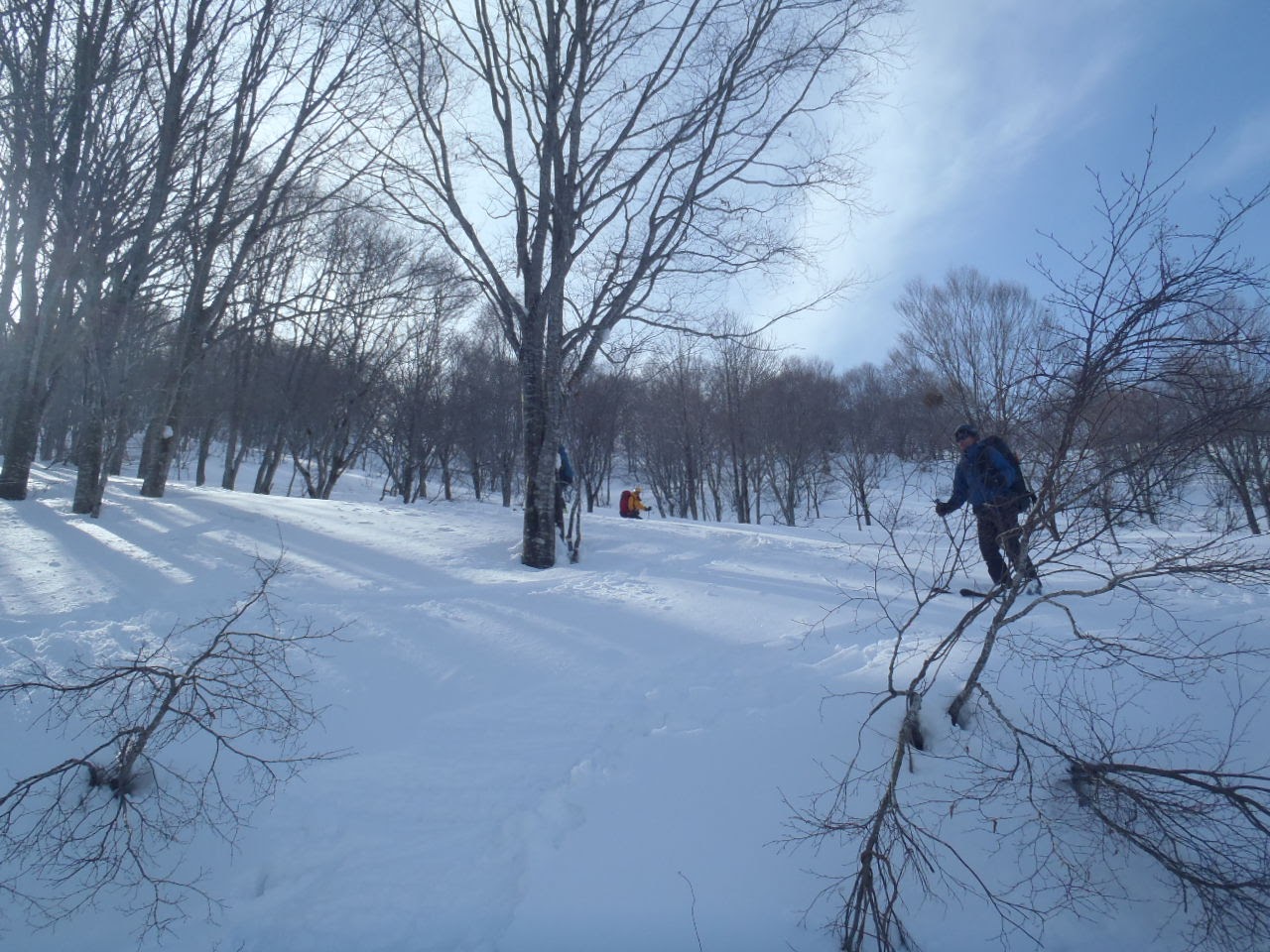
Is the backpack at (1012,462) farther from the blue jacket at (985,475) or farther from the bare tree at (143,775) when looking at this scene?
the bare tree at (143,775)

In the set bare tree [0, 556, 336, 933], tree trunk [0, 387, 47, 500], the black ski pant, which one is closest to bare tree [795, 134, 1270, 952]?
the black ski pant

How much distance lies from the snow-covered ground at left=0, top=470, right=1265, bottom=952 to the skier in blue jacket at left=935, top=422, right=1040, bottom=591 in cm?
29

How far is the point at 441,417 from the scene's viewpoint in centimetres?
2398

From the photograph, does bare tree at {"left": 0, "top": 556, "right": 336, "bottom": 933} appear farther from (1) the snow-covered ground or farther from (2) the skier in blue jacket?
(2) the skier in blue jacket

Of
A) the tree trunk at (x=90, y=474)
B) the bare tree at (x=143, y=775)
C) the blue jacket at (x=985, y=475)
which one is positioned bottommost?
the bare tree at (x=143, y=775)

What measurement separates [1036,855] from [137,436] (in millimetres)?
44740

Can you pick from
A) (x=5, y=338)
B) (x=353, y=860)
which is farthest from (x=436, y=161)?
(x=5, y=338)

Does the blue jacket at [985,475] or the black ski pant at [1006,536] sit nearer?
the black ski pant at [1006,536]

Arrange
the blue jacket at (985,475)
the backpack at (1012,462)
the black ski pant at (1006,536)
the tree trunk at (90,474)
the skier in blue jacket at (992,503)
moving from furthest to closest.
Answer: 1. the tree trunk at (90,474)
2. the backpack at (1012,462)
3. the blue jacket at (985,475)
4. the skier in blue jacket at (992,503)
5. the black ski pant at (1006,536)

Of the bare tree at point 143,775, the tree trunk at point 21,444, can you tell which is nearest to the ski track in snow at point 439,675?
the bare tree at point 143,775

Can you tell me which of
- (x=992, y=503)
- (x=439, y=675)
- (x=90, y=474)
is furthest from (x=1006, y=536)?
(x=90, y=474)

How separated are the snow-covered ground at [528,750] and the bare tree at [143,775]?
0.34 feet

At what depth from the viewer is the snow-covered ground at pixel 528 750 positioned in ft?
8.62

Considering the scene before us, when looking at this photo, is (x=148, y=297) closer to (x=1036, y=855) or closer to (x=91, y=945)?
(x=91, y=945)
